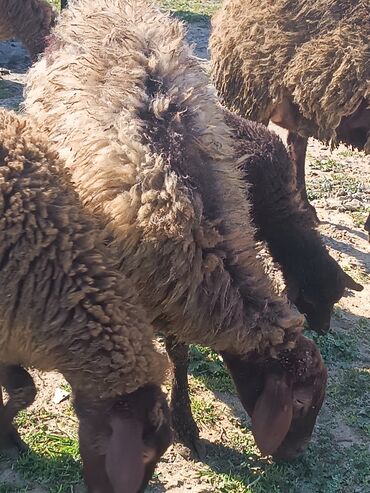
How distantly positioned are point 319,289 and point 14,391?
78.2 inches

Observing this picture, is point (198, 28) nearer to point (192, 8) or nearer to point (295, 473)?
point (192, 8)

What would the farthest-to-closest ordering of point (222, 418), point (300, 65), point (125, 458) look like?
1. point (300, 65)
2. point (222, 418)
3. point (125, 458)

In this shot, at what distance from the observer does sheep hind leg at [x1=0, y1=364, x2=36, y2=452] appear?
3.72 metres

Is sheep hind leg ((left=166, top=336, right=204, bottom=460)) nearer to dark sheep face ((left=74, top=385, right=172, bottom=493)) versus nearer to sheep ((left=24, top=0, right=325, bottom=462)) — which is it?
sheep ((left=24, top=0, right=325, bottom=462))

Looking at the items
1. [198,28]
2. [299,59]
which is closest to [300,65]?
[299,59]

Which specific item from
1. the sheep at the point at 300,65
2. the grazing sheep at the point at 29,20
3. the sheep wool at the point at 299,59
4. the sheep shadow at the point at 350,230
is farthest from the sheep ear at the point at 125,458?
the grazing sheep at the point at 29,20

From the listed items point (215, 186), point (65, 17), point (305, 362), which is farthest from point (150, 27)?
point (305, 362)

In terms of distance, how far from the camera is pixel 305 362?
3.62 metres

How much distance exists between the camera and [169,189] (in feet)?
11.0

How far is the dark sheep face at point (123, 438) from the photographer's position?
275cm

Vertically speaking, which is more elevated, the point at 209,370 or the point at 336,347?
the point at 336,347

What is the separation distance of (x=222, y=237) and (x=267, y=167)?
4.39 feet

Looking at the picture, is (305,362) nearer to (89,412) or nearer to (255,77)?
(89,412)

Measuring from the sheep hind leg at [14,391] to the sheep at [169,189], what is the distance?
75 cm
